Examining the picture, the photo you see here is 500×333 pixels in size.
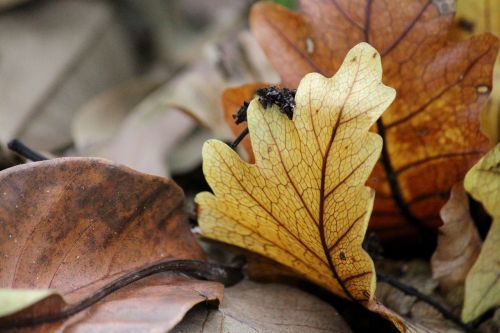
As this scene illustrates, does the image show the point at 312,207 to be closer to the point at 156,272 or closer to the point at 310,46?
the point at 156,272

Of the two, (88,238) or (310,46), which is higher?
(310,46)

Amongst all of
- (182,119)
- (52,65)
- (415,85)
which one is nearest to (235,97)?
(415,85)

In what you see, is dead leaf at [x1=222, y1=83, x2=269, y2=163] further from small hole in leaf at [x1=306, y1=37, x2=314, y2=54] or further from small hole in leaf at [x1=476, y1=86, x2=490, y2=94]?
small hole in leaf at [x1=476, y1=86, x2=490, y2=94]

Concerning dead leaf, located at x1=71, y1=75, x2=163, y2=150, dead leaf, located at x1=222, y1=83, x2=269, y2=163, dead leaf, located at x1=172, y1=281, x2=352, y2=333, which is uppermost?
dead leaf, located at x1=222, y1=83, x2=269, y2=163

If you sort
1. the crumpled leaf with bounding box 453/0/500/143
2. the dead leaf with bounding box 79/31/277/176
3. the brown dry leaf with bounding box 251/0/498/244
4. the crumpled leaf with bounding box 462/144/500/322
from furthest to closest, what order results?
the dead leaf with bounding box 79/31/277/176
the crumpled leaf with bounding box 453/0/500/143
the brown dry leaf with bounding box 251/0/498/244
the crumpled leaf with bounding box 462/144/500/322

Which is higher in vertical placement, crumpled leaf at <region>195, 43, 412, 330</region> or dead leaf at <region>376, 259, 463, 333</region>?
crumpled leaf at <region>195, 43, 412, 330</region>

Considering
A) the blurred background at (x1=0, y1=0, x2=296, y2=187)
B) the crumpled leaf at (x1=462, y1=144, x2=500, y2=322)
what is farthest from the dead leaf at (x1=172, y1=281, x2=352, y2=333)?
the blurred background at (x1=0, y1=0, x2=296, y2=187)

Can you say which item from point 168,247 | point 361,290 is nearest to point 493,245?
point 361,290

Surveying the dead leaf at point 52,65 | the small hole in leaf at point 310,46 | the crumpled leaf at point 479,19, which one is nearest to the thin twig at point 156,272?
the small hole in leaf at point 310,46
